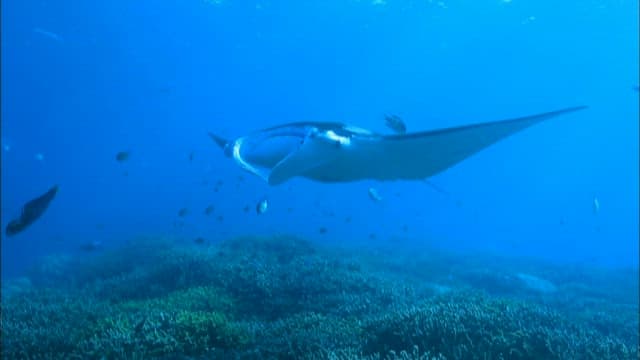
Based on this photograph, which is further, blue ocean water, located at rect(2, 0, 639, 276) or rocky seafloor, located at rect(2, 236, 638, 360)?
blue ocean water, located at rect(2, 0, 639, 276)

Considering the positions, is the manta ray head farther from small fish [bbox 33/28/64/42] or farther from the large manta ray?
small fish [bbox 33/28/64/42]

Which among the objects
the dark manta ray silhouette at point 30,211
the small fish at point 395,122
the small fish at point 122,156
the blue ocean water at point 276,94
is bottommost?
the blue ocean water at point 276,94

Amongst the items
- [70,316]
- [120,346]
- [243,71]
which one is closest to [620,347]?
[120,346]

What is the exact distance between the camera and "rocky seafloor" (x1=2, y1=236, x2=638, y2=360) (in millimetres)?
6469

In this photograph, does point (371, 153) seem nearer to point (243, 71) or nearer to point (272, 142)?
Answer: point (272, 142)

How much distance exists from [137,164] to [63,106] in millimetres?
55397

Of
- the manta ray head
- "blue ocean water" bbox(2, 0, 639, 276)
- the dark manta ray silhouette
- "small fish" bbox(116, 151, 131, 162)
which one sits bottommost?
"blue ocean water" bbox(2, 0, 639, 276)

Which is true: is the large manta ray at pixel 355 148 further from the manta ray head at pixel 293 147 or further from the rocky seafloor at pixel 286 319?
the rocky seafloor at pixel 286 319

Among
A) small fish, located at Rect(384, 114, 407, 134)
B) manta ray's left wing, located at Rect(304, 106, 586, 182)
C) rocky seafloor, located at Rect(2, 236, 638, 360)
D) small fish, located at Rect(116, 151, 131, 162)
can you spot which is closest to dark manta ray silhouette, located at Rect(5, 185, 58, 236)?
rocky seafloor, located at Rect(2, 236, 638, 360)

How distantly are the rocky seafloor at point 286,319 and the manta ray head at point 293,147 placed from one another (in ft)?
6.91

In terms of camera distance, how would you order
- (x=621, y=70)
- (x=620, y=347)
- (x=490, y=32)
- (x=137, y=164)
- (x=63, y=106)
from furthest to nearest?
(x=137, y=164) → (x=63, y=106) → (x=621, y=70) → (x=490, y=32) → (x=620, y=347)

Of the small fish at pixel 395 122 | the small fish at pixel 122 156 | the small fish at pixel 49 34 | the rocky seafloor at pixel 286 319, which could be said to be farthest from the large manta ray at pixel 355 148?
the small fish at pixel 49 34

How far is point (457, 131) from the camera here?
16.5 feet

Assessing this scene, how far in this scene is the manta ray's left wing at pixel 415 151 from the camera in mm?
4992
